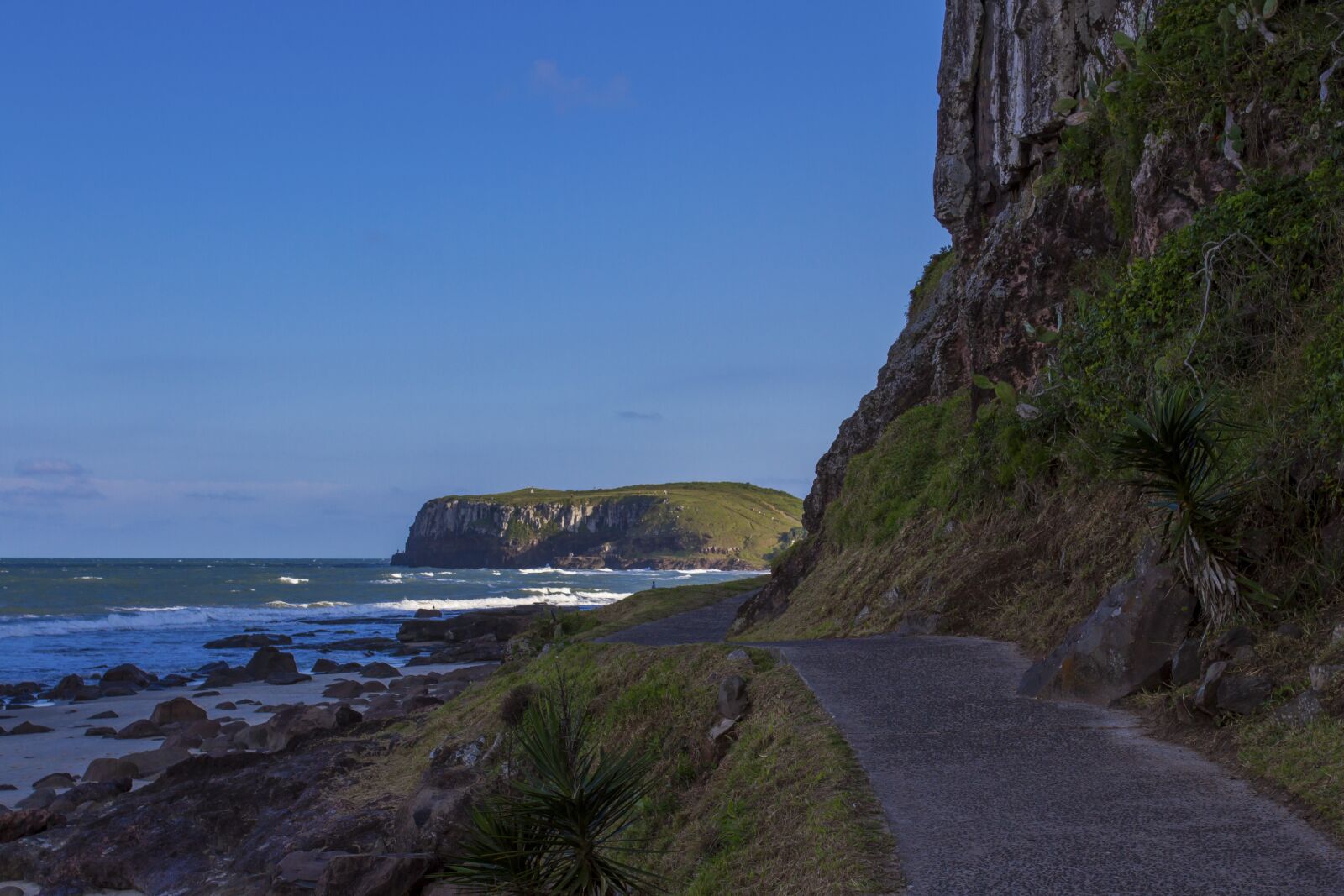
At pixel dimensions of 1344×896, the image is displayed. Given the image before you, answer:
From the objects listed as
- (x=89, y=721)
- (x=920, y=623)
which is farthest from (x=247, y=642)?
(x=920, y=623)

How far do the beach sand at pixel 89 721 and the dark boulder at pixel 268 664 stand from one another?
0.74 metres

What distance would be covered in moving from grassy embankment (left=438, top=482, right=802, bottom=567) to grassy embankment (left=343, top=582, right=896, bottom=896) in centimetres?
14477

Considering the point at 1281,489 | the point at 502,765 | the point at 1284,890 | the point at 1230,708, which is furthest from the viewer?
the point at 502,765

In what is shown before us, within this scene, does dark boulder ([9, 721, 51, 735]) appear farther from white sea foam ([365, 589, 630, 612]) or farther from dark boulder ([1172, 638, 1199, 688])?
white sea foam ([365, 589, 630, 612])

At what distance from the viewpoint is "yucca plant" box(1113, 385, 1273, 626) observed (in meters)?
7.35

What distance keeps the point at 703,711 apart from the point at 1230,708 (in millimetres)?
4014

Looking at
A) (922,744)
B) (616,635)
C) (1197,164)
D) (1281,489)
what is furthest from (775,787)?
(616,635)

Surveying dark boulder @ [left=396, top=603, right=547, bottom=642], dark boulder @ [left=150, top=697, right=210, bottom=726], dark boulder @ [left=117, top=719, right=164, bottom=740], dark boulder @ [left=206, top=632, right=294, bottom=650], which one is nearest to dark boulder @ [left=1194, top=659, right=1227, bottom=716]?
dark boulder @ [left=117, top=719, right=164, bottom=740]

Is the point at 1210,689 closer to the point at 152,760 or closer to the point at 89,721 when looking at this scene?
the point at 152,760

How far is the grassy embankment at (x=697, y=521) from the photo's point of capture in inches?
6531

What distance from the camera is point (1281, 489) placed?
7645 millimetres

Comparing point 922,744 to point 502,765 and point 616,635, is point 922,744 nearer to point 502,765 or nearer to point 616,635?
point 502,765

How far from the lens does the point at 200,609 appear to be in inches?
2559

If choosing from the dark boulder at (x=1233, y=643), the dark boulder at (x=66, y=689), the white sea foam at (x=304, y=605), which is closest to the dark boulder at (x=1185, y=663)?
the dark boulder at (x=1233, y=643)
